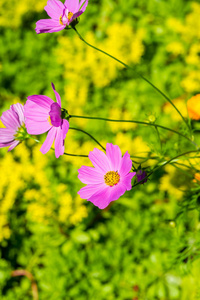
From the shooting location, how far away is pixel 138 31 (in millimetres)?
1937

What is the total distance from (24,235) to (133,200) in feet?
2.13

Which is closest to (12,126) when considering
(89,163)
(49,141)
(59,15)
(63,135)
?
(49,141)

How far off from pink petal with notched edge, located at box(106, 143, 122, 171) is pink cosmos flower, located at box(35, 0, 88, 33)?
350 mm

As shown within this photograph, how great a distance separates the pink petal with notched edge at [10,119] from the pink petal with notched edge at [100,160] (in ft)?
0.80

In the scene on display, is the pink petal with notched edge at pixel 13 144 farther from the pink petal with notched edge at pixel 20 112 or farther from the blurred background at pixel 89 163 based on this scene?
the blurred background at pixel 89 163

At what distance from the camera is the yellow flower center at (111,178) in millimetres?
780

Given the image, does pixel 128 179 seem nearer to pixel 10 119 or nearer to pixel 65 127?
pixel 65 127

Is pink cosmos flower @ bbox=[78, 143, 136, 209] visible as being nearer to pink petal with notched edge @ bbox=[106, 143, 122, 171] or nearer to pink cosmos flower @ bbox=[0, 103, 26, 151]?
pink petal with notched edge @ bbox=[106, 143, 122, 171]

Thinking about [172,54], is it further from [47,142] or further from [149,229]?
[47,142]

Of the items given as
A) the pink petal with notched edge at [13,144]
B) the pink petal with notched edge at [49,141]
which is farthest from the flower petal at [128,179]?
the pink petal with notched edge at [13,144]

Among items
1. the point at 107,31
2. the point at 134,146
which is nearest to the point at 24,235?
the point at 134,146

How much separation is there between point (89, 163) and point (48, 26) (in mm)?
923

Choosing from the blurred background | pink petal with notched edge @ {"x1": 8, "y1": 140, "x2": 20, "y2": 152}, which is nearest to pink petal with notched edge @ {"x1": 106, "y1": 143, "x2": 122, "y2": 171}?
pink petal with notched edge @ {"x1": 8, "y1": 140, "x2": 20, "y2": 152}

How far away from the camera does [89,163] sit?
5.44 ft
